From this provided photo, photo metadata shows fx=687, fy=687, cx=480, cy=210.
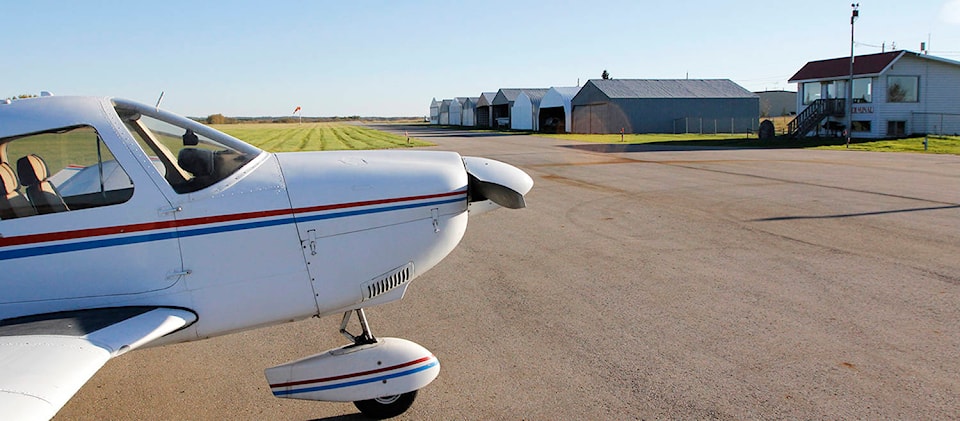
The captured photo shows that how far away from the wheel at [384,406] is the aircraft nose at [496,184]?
1245 millimetres

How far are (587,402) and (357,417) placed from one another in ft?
4.52

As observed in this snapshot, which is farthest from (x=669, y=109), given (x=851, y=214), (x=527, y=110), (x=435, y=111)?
(x=435, y=111)

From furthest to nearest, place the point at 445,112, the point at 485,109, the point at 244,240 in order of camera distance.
Answer: the point at 445,112 < the point at 485,109 < the point at 244,240

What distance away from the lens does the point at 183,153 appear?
383 centimetres

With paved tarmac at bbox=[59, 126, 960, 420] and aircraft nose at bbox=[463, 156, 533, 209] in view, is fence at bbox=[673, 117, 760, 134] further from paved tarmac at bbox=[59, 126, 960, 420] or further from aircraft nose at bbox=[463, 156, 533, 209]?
aircraft nose at bbox=[463, 156, 533, 209]

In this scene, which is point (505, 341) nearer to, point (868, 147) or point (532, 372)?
point (532, 372)

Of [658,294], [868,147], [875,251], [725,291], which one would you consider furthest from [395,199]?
[868,147]

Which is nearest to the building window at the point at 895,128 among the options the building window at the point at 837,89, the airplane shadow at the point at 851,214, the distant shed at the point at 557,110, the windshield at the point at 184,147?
the building window at the point at 837,89

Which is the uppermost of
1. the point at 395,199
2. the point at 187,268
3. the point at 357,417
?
the point at 395,199

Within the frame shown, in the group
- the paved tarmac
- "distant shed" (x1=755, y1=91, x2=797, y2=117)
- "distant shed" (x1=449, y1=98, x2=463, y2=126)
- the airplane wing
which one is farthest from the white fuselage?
"distant shed" (x1=755, y1=91, x2=797, y2=117)

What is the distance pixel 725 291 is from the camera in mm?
6465

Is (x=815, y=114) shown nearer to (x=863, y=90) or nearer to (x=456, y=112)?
(x=863, y=90)

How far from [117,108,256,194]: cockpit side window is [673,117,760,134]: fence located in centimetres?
4451

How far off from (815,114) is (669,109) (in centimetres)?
1093
